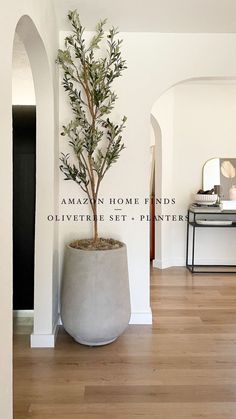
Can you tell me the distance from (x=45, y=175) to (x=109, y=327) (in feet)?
4.11

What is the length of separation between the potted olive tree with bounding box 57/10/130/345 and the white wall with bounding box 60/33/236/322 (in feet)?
0.33

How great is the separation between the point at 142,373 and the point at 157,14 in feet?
8.61

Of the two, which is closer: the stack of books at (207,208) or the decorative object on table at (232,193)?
the stack of books at (207,208)

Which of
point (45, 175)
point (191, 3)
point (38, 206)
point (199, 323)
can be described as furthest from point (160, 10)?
point (199, 323)

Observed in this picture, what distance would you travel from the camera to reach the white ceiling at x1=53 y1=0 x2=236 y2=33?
2482 mm

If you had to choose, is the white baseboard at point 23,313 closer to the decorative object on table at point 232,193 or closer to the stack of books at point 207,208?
the stack of books at point 207,208

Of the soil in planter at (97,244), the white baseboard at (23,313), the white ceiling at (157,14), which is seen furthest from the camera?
the white baseboard at (23,313)

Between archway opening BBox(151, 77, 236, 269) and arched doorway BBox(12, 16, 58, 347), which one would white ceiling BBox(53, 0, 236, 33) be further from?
archway opening BBox(151, 77, 236, 269)

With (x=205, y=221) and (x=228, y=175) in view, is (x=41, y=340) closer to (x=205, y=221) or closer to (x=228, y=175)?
(x=205, y=221)

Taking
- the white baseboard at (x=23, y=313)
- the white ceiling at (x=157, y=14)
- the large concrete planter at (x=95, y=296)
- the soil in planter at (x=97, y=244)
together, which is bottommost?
the white baseboard at (x=23, y=313)

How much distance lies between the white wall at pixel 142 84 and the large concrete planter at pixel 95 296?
47cm

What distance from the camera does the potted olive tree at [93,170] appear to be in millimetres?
2574

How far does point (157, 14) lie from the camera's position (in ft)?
8.64

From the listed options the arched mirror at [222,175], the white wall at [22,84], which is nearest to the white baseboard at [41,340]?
the white wall at [22,84]
